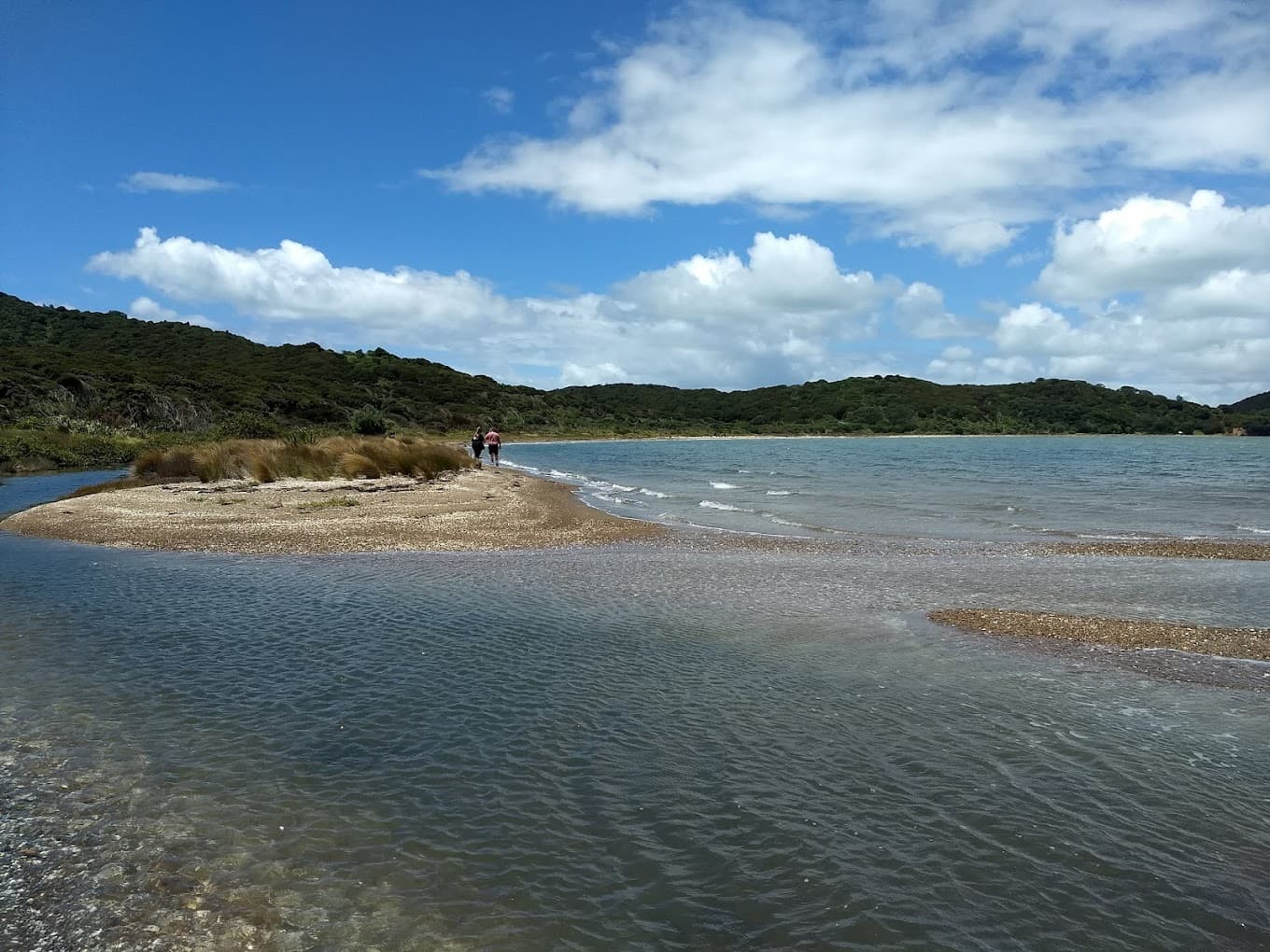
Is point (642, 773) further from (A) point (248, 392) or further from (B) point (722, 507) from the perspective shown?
(A) point (248, 392)

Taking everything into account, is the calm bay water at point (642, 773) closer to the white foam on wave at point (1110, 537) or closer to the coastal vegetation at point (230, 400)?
the white foam on wave at point (1110, 537)

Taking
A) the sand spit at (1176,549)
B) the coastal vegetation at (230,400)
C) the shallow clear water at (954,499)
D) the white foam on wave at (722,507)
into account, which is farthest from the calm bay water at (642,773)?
the coastal vegetation at (230,400)

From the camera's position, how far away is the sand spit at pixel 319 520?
69.4 ft

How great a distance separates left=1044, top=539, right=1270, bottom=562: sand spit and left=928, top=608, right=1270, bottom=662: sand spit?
28.2 ft

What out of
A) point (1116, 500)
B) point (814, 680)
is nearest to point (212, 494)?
point (814, 680)

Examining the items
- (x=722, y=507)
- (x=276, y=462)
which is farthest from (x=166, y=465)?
(x=722, y=507)

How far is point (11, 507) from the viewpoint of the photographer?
29.1 meters

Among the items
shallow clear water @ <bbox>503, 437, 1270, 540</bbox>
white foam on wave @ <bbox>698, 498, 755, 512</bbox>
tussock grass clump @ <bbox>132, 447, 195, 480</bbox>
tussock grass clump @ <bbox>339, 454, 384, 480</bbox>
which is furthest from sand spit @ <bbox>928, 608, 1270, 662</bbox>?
tussock grass clump @ <bbox>132, 447, 195, 480</bbox>

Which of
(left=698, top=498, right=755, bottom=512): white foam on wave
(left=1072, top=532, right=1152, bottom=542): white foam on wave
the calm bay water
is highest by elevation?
(left=1072, top=532, right=1152, bottom=542): white foam on wave

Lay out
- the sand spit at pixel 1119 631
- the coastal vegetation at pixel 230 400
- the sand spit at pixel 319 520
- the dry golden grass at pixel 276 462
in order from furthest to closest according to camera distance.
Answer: the coastal vegetation at pixel 230 400 → the dry golden grass at pixel 276 462 → the sand spit at pixel 319 520 → the sand spit at pixel 1119 631

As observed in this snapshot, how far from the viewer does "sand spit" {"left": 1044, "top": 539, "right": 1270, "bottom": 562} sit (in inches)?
797

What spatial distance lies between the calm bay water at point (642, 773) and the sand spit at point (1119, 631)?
38.0 inches

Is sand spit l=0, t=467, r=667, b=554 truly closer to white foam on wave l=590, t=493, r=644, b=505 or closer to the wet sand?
white foam on wave l=590, t=493, r=644, b=505

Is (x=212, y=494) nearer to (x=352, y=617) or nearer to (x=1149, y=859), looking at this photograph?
(x=352, y=617)
